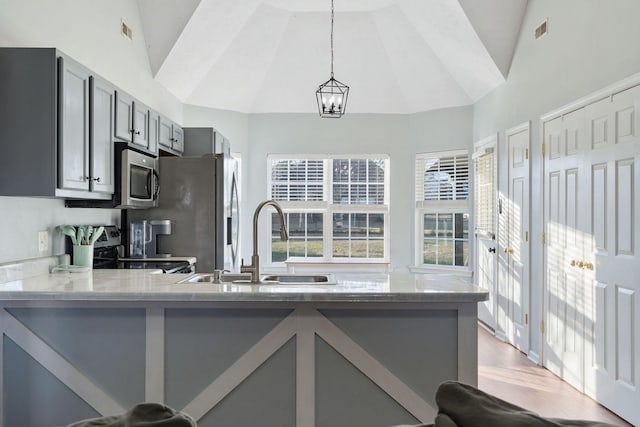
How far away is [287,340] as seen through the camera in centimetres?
230

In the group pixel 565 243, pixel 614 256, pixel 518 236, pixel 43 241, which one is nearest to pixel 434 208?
pixel 518 236

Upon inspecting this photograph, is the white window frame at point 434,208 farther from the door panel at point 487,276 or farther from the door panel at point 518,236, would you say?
the door panel at point 518,236

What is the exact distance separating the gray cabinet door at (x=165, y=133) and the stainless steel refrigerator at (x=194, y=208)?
17cm

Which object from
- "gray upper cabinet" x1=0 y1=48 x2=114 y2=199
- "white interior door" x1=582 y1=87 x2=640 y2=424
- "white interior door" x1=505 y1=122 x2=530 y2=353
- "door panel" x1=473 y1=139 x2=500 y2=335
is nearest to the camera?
"gray upper cabinet" x1=0 y1=48 x2=114 y2=199

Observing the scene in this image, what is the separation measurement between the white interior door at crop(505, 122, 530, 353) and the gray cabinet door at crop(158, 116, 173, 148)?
3205 millimetres

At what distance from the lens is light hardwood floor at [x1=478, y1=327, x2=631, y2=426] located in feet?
10.2

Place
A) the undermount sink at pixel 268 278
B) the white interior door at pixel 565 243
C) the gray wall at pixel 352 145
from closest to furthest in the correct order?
the undermount sink at pixel 268 278 < the white interior door at pixel 565 243 < the gray wall at pixel 352 145

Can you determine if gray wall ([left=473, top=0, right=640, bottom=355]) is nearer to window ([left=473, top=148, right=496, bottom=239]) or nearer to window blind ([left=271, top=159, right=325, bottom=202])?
window ([left=473, top=148, right=496, bottom=239])

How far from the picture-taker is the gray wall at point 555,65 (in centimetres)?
300

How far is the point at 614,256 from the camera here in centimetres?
305

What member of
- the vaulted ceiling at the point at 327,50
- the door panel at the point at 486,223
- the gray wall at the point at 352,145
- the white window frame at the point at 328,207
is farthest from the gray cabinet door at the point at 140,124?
the door panel at the point at 486,223

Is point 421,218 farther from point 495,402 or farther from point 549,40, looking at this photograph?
point 495,402

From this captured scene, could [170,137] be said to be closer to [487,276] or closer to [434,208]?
[434,208]

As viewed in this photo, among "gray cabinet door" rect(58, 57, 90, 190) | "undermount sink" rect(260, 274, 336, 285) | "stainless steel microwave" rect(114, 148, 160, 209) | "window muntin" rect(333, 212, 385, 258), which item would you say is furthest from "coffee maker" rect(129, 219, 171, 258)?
"window muntin" rect(333, 212, 385, 258)
